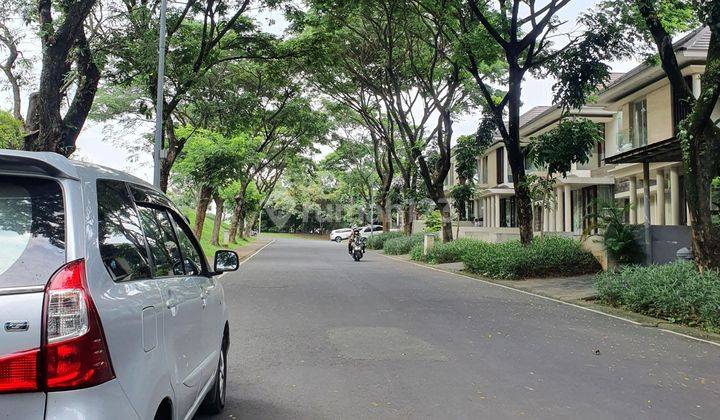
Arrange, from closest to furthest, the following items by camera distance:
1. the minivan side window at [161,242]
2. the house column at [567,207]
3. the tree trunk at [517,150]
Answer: the minivan side window at [161,242], the tree trunk at [517,150], the house column at [567,207]

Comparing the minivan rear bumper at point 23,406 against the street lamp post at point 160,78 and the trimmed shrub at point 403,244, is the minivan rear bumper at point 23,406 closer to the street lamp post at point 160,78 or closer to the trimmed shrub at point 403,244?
the street lamp post at point 160,78

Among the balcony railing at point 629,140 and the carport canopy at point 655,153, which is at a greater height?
the balcony railing at point 629,140

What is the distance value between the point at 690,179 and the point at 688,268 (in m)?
A: 1.58

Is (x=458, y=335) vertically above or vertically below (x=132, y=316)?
below

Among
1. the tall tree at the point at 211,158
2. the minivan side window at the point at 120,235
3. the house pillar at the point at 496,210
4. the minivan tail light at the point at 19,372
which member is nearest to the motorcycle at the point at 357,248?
the tall tree at the point at 211,158

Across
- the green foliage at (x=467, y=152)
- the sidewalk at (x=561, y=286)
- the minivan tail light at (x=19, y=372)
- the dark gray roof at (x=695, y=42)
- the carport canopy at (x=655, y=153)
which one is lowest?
the sidewalk at (x=561, y=286)

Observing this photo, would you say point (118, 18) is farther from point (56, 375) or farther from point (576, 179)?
point (576, 179)

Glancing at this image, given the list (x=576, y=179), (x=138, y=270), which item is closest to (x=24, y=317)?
(x=138, y=270)

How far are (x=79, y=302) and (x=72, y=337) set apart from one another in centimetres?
12

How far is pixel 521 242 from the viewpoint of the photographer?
1814cm

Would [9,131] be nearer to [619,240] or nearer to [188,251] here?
[188,251]

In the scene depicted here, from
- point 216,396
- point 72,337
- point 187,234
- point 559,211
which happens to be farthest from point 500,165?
point 72,337

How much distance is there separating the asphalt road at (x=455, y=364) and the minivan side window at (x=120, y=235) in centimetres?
224

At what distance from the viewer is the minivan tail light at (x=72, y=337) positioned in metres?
2.10
